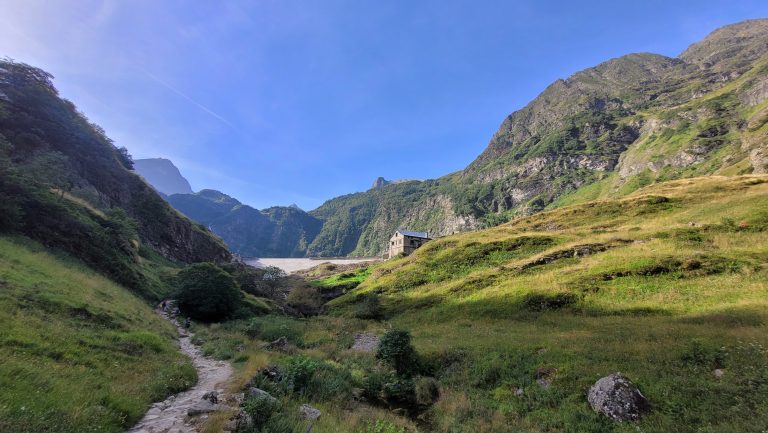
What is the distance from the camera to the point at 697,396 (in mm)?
12344

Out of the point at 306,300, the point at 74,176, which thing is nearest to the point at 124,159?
the point at 74,176

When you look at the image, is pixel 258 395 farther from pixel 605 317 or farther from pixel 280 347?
pixel 605 317

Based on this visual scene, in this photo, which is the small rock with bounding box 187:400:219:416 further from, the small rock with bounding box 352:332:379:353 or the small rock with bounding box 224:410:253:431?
the small rock with bounding box 352:332:379:353

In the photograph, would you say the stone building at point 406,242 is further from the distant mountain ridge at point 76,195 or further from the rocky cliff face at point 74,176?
the rocky cliff face at point 74,176

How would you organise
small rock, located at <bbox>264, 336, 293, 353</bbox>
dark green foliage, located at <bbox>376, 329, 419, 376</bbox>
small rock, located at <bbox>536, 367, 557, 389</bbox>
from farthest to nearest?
small rock, located at <bbox>264, 336, 293, 353</bbox>
dark green foliage, located at <bbox>376, 329, 419, 376</bbox>
small rock, located at <bbox>536, 367, 557, 389</bbox>

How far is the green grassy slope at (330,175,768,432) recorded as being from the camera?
42.9 feet

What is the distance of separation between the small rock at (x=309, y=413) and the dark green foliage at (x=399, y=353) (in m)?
10.0

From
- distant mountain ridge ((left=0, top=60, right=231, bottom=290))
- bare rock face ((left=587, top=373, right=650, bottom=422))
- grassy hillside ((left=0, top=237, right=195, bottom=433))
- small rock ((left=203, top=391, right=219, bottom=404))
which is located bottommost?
bare rock face ((left=587, top=373, right=650, bottom=422))

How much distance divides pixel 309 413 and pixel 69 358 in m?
9.04

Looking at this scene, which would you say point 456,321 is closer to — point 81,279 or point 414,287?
point 414,287

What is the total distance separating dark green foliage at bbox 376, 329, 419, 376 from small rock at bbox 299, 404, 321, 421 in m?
10.0

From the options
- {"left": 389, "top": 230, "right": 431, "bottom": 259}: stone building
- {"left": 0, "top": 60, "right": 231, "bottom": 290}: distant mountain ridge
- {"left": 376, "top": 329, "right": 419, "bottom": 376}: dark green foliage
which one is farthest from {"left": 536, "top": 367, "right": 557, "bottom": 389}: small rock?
{"left": 389, "top": 230, "right": 431, "bottom": 259}: stone building

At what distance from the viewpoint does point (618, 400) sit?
12680 millimetres

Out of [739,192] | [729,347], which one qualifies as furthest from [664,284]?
[739,192]
